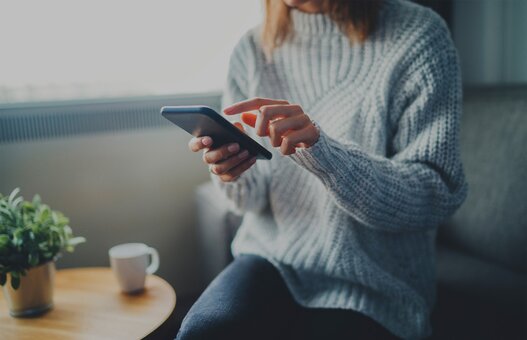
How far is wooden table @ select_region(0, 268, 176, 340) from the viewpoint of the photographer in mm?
796

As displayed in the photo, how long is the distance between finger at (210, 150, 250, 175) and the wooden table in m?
0.28

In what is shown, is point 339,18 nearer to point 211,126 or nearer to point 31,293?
point 211,126

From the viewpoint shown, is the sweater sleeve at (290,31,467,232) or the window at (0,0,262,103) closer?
the sweater sleeve at (290,31,467,232)

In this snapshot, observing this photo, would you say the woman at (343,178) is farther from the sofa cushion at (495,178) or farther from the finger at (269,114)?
the sofa cushion at (495,178)

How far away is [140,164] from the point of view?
4.65 feet

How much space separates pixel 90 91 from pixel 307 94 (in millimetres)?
689

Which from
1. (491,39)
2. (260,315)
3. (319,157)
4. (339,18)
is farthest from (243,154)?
(491,39)

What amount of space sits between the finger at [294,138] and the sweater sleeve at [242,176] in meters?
0.28

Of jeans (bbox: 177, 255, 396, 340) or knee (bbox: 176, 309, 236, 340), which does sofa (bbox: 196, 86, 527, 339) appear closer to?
jeans (bbox: 177, 255, 396, 340)

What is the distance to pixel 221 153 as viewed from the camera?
757 mm

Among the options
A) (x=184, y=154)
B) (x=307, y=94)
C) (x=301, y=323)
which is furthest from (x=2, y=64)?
(x=301, y=323)

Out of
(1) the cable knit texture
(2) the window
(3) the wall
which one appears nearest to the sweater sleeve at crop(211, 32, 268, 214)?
(1) the cable knit texture

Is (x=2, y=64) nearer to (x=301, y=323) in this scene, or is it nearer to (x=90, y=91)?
(x=90, y=91)

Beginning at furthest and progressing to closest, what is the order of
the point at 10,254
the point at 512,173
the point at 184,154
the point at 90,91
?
the point at 184,154, the point at 90,91, the point at 512,173, the point at 10,254
